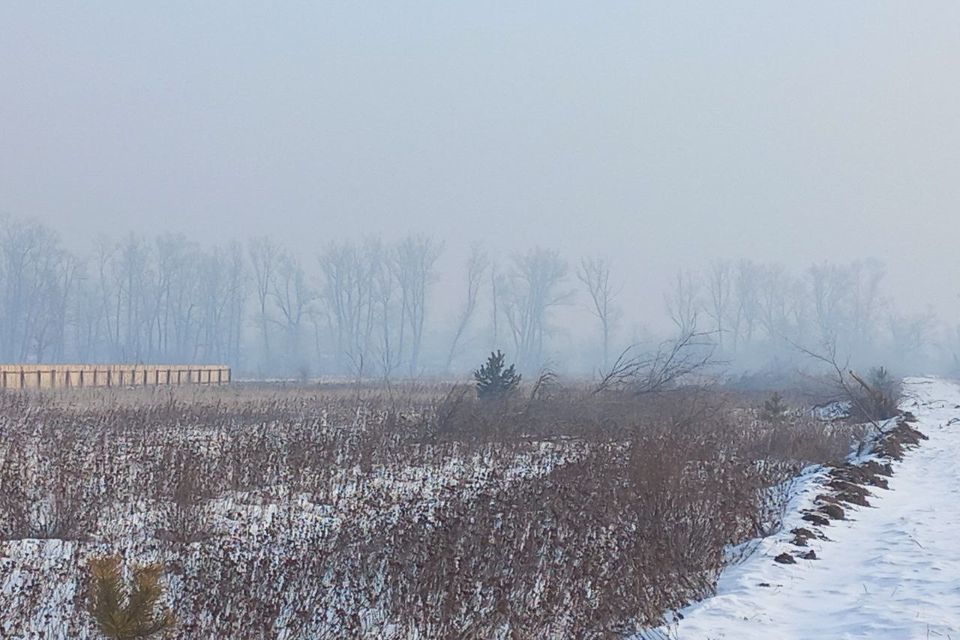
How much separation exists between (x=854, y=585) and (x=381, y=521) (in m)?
4.15

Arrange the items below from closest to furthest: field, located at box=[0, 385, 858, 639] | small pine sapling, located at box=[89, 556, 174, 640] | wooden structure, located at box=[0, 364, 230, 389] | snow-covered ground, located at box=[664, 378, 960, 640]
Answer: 1. small pine sapling, located at box=[89, 556, 174, 640]
2. snow-covered ground, located at box=[664, 378, 960, 640]
3. field, located at box=[0, 385, 858, 639]
4. wooden structure, located at box=[0, 364, 230, 389]

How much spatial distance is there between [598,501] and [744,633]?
354 centimetres

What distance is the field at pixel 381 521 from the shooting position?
632cm

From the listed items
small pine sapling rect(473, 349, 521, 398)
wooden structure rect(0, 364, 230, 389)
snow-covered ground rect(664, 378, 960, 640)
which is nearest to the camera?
snow-covered ground rect(664, 378, 960, 640)

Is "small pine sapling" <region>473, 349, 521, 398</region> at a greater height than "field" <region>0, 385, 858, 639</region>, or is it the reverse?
"small pine sapling" <region>473, 349, 521, 398</region>

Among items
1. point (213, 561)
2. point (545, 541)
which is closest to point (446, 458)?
point (545, 541)

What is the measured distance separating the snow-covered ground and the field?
13.3 inches

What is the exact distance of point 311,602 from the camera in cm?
638

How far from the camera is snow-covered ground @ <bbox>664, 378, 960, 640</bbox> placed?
6.09 m

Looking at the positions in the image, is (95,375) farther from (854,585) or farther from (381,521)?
(854,585)

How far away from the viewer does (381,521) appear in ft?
31.0

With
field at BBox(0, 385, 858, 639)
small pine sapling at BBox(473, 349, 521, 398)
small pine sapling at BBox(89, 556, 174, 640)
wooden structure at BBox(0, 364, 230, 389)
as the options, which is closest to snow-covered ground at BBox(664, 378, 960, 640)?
field at BBox(0, 385, 858, 639)

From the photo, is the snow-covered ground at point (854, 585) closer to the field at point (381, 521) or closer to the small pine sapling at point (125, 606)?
the field at point (381, 521)

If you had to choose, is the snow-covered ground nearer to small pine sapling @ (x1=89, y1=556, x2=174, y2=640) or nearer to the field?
the field
